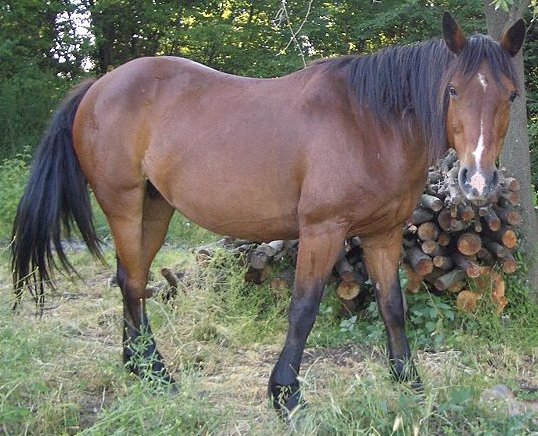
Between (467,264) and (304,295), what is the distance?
174 cm

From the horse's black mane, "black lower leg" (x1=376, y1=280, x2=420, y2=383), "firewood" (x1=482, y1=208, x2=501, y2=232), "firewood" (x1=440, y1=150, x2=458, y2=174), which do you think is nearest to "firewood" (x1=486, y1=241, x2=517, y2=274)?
"firewood" (x1=482, y1=208, x2=501, y2=232)

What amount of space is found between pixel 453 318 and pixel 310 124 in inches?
76.0

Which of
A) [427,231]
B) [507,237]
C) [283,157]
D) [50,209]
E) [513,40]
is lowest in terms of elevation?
[507,237]

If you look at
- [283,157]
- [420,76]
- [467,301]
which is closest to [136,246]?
[283,157]

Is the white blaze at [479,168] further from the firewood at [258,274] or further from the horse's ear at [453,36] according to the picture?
the firewood at [258,274]

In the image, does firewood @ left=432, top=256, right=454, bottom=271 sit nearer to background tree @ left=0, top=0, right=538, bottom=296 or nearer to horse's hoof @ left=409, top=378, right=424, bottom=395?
horse's hoof @ left=409, top=378, right=424, bottom=395

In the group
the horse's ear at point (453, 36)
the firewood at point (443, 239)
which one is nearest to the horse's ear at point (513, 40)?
the horse's ear at point (453, 36)

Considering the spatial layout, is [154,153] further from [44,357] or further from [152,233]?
[44,357]

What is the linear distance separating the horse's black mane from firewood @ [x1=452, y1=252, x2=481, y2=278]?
157cm

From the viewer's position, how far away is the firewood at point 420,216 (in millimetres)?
4469

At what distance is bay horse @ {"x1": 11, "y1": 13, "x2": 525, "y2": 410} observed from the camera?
2.87 m

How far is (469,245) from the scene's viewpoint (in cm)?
441

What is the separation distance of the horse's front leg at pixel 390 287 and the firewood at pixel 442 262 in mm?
1044

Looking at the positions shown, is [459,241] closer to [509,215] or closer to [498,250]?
[498,250]
